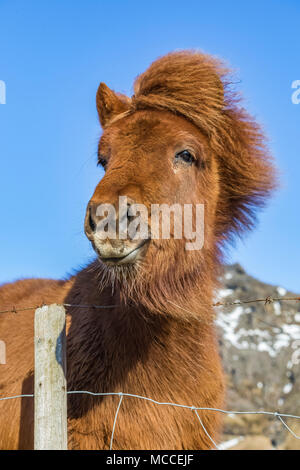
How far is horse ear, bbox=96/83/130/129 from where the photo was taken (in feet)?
13.1

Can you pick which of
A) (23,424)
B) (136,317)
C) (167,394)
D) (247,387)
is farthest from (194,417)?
(247,387)

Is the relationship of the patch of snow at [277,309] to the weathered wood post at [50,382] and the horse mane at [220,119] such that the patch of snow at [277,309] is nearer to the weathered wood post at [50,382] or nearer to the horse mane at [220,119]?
the horse mane at [220,119]

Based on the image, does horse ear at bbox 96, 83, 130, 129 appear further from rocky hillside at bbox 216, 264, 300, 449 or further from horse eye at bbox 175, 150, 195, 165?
rocky hillside at bbox 216, 264, 300, 449

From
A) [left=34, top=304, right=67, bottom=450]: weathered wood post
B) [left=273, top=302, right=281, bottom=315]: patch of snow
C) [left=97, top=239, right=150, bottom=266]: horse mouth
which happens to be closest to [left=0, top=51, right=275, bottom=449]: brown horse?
[left=97, top=239, right=150, bottom=266]: horse mouth

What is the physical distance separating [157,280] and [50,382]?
39.3 inches

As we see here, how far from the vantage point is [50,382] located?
2.60m

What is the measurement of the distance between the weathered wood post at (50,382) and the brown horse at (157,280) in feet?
1.57

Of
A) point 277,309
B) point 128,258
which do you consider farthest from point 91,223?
point 277,309

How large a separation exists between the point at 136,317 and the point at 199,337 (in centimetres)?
55

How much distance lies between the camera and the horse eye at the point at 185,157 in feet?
11.2

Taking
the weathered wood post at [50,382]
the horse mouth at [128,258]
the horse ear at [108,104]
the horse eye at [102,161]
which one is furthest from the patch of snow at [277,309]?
the weathered wood post at [50,382]

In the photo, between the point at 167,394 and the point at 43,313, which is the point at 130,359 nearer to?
the point at 167,394

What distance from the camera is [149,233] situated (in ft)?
9.72
